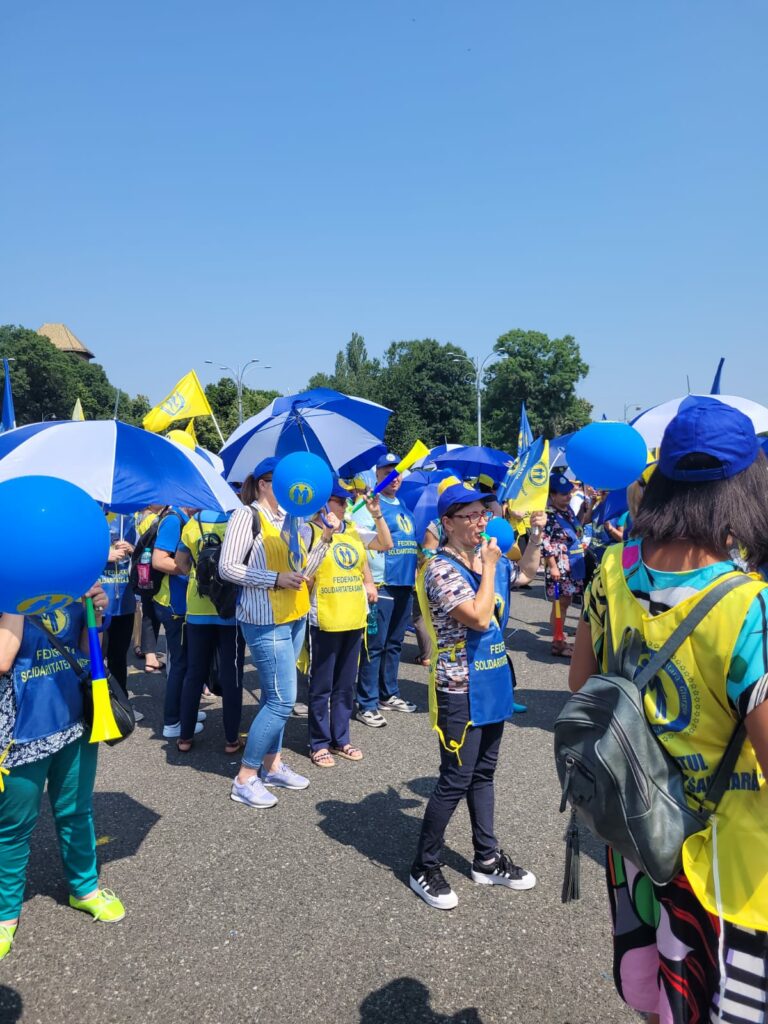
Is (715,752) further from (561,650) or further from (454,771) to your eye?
(561,650)

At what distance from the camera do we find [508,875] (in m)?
3.30

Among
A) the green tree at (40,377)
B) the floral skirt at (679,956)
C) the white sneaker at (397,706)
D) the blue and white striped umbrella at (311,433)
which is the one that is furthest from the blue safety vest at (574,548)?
the green tree at (40,377)

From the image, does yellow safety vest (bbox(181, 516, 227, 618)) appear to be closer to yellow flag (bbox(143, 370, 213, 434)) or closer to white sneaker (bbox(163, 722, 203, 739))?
white sneaker (bbox(163, 722, 203, 739))

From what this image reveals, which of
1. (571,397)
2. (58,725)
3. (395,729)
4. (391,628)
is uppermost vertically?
(571,397)

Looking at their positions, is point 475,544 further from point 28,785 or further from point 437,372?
point 437,372

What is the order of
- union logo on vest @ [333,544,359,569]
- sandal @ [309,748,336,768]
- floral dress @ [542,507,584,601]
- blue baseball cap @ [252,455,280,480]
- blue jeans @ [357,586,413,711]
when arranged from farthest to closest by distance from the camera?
floral dress @ [542,507,584,601] → blue jeans @ [357,586,413,711] → union logo on vest @ [333,544,359,569] → sandal @ [309,748,336,768] → blue baseball cap @ [252,455,280,480]

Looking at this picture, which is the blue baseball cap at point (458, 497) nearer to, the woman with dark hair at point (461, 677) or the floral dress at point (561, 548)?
the woman with dark hair at point (461, 677)

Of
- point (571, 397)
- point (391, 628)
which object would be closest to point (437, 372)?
point (571, 397)

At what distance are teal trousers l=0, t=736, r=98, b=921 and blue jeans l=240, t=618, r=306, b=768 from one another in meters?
1.19

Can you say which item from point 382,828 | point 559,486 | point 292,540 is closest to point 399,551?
point 292,540

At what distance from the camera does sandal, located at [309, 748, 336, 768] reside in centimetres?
476

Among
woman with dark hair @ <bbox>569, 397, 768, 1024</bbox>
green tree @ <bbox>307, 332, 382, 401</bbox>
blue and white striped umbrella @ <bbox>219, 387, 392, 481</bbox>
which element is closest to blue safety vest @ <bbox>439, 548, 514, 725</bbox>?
woman with dark hair @ <bbox>569, 397, 768, 1024</bbox>

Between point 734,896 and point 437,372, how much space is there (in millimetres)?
56810

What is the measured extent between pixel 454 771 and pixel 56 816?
70.4 inches
